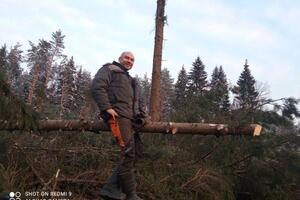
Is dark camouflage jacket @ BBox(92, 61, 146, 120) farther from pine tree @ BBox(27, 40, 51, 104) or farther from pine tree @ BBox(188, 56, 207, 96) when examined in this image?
pine tree @ BBox(27, 40, 51, 104)

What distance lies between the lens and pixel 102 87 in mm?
6145

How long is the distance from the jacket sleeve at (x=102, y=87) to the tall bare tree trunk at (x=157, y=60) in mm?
6672

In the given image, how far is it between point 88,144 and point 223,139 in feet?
8.31

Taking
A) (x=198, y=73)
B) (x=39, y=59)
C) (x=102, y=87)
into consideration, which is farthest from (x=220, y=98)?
(x=39, y=59)

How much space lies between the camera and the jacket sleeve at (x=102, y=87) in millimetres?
6043

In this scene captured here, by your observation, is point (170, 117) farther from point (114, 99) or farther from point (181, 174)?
point (114, 99)

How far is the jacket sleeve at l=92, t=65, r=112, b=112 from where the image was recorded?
238 inches

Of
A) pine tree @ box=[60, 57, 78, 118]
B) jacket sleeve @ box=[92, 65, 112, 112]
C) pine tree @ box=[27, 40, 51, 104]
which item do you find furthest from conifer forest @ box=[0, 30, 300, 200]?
pine tree @ box=[27, 40, 51, 104]

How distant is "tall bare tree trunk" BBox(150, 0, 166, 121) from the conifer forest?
2712mm

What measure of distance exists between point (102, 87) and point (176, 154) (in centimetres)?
254

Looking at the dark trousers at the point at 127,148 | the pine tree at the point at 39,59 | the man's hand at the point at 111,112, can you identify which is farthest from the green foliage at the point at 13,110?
the pine tree at the point at 39,59

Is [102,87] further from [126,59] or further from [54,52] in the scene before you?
[54,52]

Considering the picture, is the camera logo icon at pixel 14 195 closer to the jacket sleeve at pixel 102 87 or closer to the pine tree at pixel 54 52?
the jacket sleeve at pixel 102 87

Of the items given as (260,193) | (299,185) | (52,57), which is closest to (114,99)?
(260,193)
